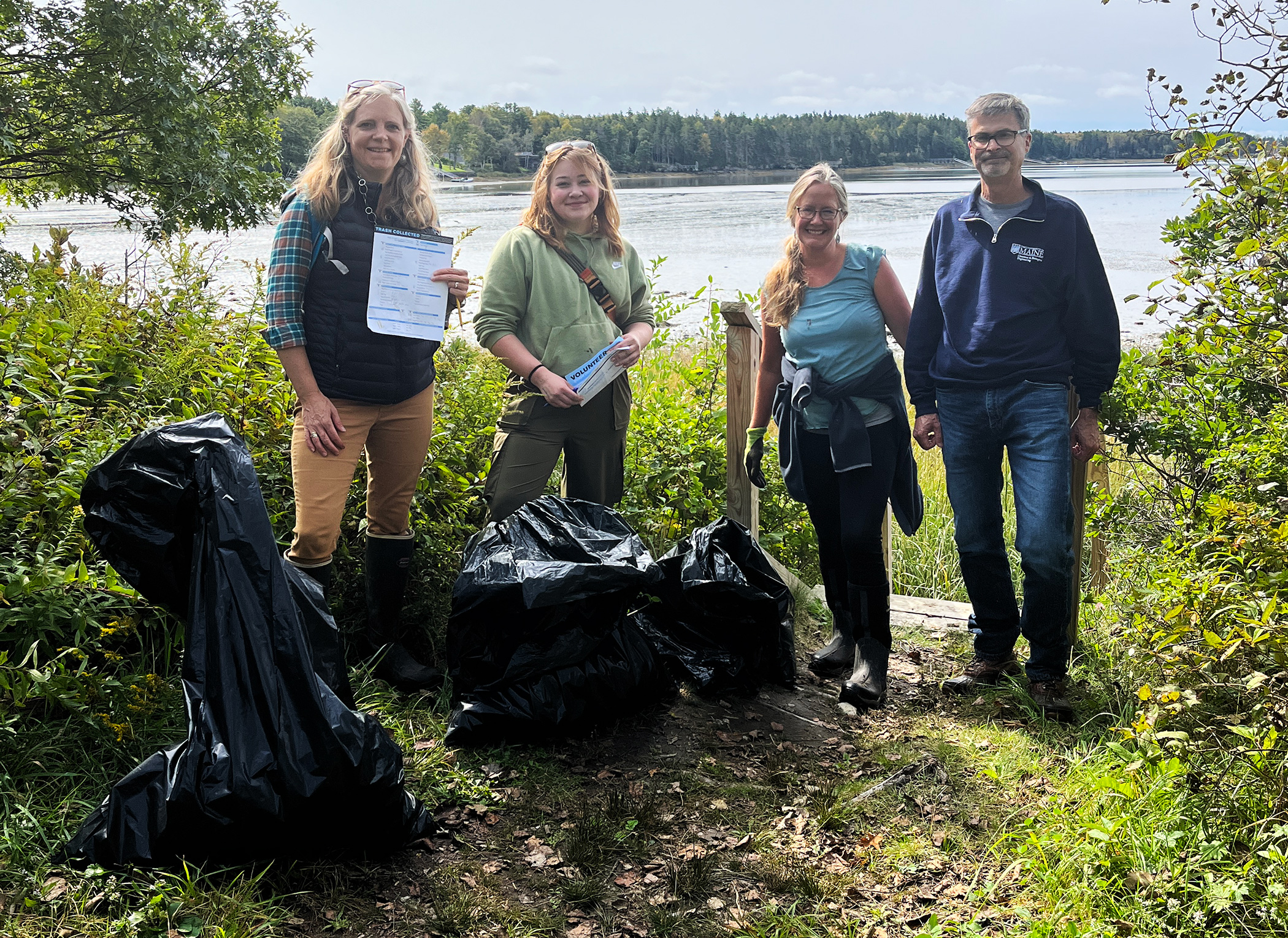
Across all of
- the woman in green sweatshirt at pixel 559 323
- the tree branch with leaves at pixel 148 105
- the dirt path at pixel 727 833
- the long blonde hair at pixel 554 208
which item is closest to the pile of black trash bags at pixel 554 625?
the dirt path at pixel 727 833

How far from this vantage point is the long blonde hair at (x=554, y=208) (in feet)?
10.1

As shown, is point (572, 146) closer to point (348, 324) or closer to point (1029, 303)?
point (348, 324)

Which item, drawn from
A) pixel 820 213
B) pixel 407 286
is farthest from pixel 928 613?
pixel 407 286

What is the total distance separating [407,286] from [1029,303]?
6.40 ft

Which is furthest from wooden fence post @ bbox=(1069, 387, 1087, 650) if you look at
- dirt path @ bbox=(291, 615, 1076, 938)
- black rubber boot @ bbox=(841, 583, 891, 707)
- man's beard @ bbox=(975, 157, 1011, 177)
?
man's beard @ bbox=(975, 157, 1011, 177)

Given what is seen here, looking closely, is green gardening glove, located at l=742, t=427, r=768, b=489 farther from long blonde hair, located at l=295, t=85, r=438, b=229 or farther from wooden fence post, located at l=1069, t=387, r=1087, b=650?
long blonde hair, located at l=295, t=85, r=438, b=229

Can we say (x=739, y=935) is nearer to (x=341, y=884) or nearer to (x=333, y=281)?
(x=341, y=884)

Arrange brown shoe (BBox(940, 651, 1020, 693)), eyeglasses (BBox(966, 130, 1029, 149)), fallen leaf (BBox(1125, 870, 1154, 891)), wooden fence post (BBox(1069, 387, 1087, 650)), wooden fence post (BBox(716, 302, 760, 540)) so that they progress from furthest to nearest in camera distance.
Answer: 1. wooden fence post (BBox(716, 302, 760, 540))
2. brown shoe (BBox(940, 651, 1020, 693))
3. wooden fence post (BBox(1069, 387, 1087, 650))
4. eyeglasses (BBox(966, 130, 1029, 149))
5. fallen leaf (BBox(1125, 870, 1154, 891))

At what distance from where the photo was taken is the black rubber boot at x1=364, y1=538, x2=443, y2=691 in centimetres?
306

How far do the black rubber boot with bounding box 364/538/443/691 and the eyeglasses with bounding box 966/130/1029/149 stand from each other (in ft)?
7.39

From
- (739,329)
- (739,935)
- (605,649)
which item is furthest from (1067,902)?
(739,329)

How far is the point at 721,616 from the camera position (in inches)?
127

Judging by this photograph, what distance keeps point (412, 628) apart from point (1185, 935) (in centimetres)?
253

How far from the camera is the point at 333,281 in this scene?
8.88ft
